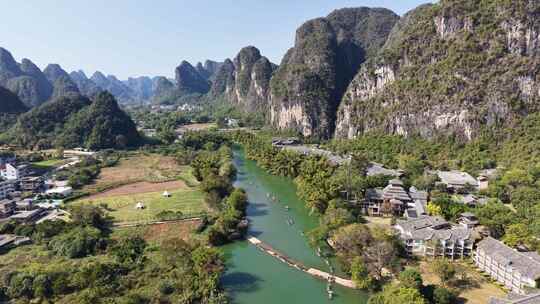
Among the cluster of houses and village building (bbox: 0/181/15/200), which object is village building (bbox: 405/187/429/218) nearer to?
the cluster of houses

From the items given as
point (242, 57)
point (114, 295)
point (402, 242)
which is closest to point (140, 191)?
point (114, 295)

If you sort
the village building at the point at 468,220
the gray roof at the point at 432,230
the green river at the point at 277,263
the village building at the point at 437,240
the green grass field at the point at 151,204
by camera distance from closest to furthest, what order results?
the green river at the point at 277,263 < the village building at the point at 437,240 < the gray roof at the point at 432,230 < the village building at the point at 468,220 < the green grass field at the point at 151,204

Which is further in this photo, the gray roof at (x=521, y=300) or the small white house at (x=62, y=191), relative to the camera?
the small white house at (x=62, y=191)

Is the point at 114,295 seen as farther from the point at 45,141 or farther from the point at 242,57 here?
the point at 242,57

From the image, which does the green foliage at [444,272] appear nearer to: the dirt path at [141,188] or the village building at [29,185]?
the dirt path at [141,188]

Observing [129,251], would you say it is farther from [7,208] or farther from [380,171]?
[380,171]

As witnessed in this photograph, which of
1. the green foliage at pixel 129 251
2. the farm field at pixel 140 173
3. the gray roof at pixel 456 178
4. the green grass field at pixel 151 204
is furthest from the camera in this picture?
the farm field at pixel 140 173

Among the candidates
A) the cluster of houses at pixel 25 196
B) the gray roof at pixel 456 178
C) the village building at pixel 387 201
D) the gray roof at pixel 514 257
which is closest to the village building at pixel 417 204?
the village building at pixel 387 201
